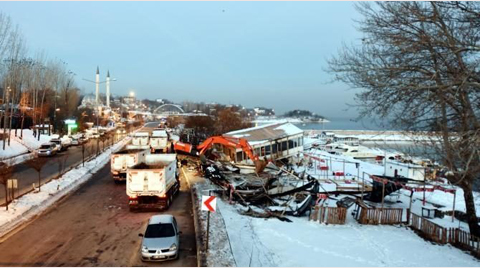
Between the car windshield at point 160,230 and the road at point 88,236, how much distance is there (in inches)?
34.6

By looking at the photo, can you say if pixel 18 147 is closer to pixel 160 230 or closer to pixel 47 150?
pixel 47 150

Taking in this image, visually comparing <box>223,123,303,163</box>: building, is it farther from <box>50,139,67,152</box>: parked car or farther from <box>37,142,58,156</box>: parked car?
<box>50,139,67,152</box>: parked car

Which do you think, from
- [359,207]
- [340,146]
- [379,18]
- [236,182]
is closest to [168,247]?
[379,18]

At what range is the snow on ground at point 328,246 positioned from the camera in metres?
14.5

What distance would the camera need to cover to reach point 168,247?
12.7m

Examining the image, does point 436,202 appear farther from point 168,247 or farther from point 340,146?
point 340,146

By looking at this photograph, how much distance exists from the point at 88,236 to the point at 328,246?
10368mm

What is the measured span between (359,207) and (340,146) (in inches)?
2324

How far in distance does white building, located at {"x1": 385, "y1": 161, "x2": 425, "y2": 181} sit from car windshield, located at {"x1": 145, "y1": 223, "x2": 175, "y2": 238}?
27.5m

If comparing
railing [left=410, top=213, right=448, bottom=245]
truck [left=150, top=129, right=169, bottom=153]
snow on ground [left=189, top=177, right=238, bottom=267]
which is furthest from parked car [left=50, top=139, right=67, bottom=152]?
railing [left=410, top=213, right=448, bottom=245]

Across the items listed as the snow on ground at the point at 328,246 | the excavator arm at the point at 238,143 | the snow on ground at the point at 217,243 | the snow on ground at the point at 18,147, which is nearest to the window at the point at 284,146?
the excavator arm at the point at 238,143

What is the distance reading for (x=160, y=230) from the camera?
13562 millimetres

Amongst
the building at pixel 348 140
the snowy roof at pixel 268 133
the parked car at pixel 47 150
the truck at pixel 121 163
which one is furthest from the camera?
the building at pixel 348 140

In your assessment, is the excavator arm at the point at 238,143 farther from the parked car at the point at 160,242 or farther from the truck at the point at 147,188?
the parked car at the point at 160,242
